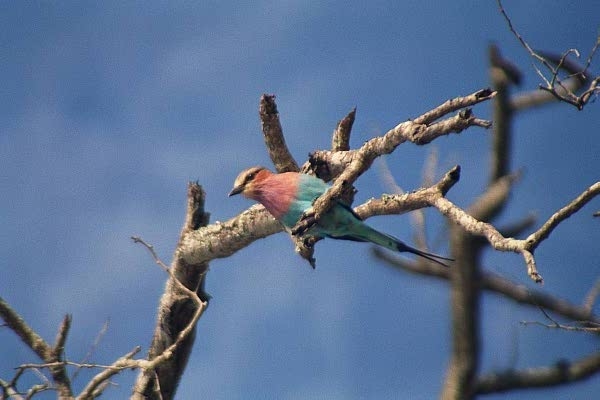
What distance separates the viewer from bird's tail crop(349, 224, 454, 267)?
461 cm

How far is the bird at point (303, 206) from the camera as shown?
186 inches

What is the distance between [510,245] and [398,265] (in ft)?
5.42

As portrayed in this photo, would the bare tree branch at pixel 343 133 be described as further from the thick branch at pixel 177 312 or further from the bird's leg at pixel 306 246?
the thick branch at pixel 177 312

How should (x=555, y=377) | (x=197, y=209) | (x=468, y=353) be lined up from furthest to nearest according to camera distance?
(x=197, y=209)
(x=555, y=377)
(x=468, y=353)

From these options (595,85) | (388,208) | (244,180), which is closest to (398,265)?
(388,208)

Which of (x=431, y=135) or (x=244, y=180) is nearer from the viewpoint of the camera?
(x=431, y=135)

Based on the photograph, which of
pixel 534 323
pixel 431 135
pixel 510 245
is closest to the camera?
pixel 510 245

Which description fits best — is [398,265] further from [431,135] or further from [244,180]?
[244,180]

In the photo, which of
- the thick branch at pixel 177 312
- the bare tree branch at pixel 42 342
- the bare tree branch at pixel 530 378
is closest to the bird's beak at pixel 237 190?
the thick branch at pixel 177 312

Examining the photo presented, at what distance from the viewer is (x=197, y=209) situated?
6270 mm

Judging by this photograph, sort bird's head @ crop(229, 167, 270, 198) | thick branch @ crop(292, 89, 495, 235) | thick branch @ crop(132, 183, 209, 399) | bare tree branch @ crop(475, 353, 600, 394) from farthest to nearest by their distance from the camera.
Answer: thick branch @ crop(132, 183, 209, 399), bird's head @ crop(229, 167, 270, 198), thick branch @ crop(292, 89, 495, 235), bare tree branch @ crop(475, 353, 600, 394)

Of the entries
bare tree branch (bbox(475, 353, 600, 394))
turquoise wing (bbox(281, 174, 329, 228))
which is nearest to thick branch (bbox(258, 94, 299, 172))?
turquoise wing (bbox(281, 174, 329, 228))

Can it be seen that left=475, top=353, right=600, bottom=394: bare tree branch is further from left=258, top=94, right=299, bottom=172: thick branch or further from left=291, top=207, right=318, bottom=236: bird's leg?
left=258, top=94, right=299, bottom=172: thick branch

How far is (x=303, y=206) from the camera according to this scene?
484 cm
